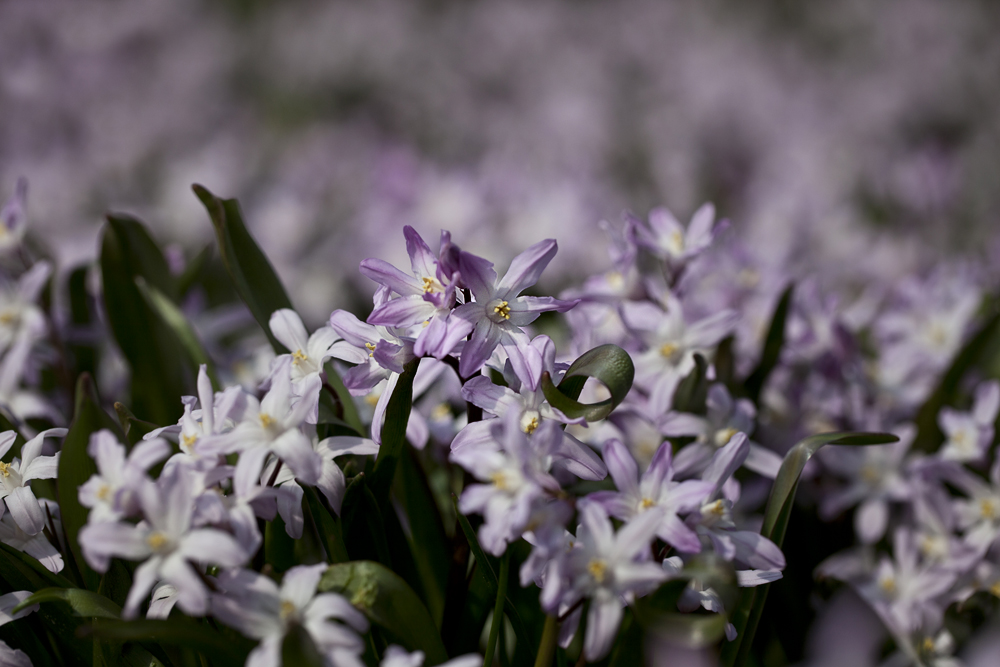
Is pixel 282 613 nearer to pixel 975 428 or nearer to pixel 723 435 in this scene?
pixel 723 435

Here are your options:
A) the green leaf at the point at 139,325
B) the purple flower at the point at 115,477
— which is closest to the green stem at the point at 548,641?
the purple flower at the point at 115,477

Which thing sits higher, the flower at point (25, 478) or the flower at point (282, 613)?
the flower at point (25, 478)

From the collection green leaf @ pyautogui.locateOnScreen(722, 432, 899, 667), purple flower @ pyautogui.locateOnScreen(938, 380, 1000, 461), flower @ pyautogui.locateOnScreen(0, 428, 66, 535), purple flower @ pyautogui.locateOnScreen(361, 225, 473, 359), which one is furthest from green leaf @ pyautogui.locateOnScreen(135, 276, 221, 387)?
purple flower @ pyautogui.locateOnScreen(938, 380, 1000, 461)

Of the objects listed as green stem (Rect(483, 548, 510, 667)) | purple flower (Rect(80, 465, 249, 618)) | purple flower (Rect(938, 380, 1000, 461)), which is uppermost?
purple flower (Rect(80, 465, 249, 618))

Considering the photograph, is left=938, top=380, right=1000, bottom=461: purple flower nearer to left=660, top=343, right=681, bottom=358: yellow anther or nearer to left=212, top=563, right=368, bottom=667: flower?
left=660, top=343, right=681, bottom=358: yellow anther

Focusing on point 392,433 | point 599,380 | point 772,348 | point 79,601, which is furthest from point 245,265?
point 772,348

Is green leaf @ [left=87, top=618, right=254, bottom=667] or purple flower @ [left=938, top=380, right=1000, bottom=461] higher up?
green leaf @ [left=87, top=618, right=254, bottom=667]

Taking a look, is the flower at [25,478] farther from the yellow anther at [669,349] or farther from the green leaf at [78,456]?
the yellow anther at [669,349]
